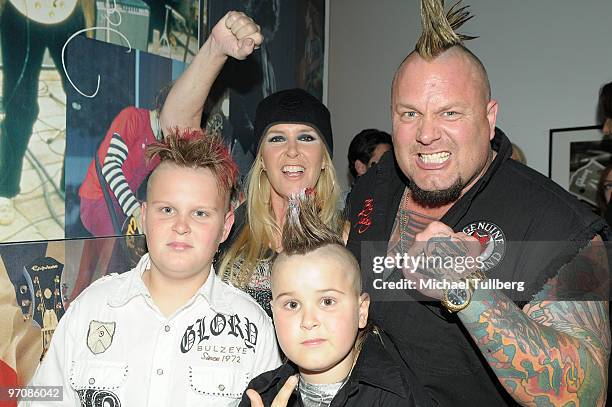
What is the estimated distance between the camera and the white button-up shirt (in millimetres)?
1732

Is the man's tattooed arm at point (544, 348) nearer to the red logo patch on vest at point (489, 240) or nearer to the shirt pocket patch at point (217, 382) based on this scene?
the red logo patch on vest at point (489, 240)

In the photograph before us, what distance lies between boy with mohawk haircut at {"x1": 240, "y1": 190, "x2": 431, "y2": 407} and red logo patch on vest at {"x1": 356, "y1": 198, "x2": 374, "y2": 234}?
0.31 m

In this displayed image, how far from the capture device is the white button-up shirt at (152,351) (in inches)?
68.2

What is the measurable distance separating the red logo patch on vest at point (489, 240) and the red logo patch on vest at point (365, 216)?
1.26 feet

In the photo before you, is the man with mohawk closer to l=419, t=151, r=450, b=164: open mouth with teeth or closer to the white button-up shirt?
l=419, t=151, r=450, b=164: open mouth with teeth

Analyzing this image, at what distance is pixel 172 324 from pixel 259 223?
65 cm

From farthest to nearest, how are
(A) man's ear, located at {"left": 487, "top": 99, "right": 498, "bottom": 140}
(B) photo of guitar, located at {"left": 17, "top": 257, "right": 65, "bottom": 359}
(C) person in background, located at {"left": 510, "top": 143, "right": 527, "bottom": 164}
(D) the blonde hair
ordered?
(C) person in background, located at {"left": 510, "top": 143, "right": 527, "bottom": 164} → (D) the blonde hair → (B) photo of guitar, located at {"left": 17, "top": 257, "right": 65, "bottom": 359} → (A) man's ear, located at {"left": 487, "top": 99, "right": 498, "bottom": 140}

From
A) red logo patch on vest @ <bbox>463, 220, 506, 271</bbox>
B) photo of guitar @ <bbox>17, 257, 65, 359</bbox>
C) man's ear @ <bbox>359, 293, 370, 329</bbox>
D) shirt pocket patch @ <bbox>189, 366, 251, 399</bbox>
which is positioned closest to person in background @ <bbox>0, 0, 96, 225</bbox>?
photo of guitar @ <bbox>17, 257, 65, 359</bbox>

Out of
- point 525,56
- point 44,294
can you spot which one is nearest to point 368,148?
point 525,56

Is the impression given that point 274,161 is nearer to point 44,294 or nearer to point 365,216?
point 365,216

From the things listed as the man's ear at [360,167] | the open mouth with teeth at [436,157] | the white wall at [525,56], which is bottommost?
the open mouth with teeth at [436,157]

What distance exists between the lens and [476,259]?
147cm

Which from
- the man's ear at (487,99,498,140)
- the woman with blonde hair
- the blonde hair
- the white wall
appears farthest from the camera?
the white wall

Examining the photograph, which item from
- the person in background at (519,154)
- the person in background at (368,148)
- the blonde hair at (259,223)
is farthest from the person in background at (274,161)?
the person in background at (519,154)
